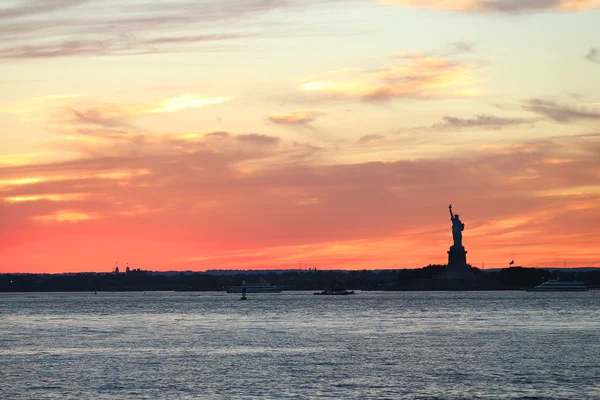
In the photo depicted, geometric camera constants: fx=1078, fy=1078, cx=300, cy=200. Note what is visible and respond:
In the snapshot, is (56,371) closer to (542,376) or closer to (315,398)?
(315,398)

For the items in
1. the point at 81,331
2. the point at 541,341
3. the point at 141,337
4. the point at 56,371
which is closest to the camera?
the point at 56,371

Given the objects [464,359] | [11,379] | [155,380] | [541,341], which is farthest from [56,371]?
[541,341]

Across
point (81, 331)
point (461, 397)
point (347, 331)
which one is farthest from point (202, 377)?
point (81, 331)

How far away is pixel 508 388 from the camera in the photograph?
51.0 metres

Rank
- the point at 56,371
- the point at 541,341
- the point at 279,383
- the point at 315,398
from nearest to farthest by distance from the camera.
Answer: the point at 315,398
the point at 279,383
the point at 56,371
the point at 541,341

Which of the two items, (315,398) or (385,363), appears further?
(385,363)

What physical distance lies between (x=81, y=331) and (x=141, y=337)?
12.8m

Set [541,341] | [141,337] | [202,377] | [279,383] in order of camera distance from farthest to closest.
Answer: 1. [141,337]
2. [541,341]
3. [202,377]
4. [279,383]

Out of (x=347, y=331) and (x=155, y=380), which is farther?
(x=347, y=331)

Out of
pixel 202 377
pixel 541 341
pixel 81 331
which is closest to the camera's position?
pixel 202 377

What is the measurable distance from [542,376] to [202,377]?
1786 cm

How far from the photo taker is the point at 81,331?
102688 millimetres

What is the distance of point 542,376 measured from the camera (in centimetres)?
5566

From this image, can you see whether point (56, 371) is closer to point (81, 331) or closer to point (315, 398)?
point (315, 398)
